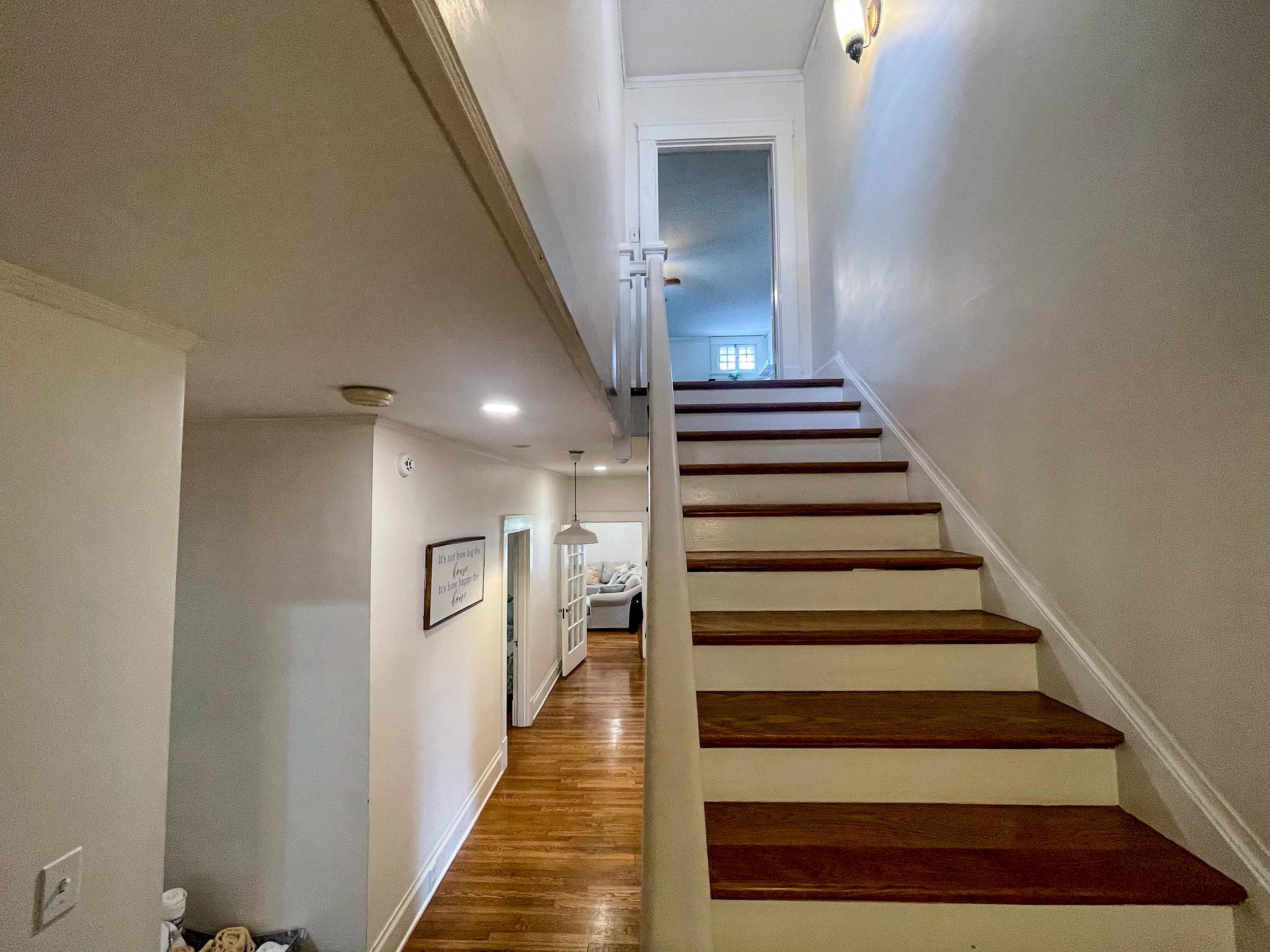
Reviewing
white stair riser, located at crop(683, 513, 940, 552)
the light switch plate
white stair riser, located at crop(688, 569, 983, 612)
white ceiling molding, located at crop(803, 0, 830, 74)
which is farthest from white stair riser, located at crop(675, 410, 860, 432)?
white ceiling molding, located at crop(803, 0, 830, 74)

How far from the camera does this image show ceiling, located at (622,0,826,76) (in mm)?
3408

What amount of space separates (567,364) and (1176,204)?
3.91 feet

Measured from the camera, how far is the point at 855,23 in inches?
91.0

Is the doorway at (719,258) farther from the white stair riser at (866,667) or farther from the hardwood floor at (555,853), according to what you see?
the hardwood floor at (555,853)

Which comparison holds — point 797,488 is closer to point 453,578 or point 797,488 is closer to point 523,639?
point 453,578

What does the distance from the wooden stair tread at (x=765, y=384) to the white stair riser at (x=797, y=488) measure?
0.91 metres

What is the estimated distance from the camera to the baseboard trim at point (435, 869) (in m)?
2.21

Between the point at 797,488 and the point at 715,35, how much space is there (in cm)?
340

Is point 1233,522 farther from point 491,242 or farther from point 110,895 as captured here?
point 110,895

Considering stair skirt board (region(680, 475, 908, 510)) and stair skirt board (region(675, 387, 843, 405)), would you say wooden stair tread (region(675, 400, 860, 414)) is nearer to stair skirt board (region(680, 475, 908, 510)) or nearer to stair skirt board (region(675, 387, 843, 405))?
stair skirt board (region(675, 387, 843, 405))

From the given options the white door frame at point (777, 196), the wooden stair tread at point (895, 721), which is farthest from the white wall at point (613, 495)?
the wooden stair tread at point (895, 721)

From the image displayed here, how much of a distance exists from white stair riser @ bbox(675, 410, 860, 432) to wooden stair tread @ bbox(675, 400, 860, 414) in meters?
0.02

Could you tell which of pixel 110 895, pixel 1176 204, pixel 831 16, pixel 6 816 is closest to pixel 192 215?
pixel 6 816

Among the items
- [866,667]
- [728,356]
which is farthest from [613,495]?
[866,667]
